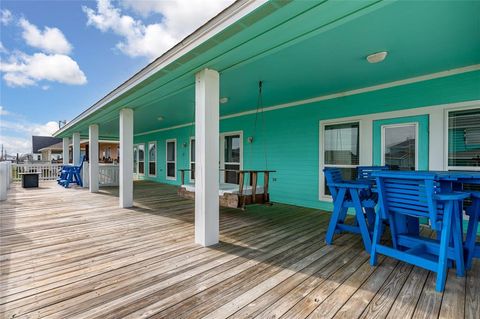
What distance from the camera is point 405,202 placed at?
2.25 metres

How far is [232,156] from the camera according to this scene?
294 inches

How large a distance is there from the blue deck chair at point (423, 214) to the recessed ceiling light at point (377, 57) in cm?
179

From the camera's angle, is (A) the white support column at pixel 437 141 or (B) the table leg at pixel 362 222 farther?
(A) the white support column at pixel 437 141

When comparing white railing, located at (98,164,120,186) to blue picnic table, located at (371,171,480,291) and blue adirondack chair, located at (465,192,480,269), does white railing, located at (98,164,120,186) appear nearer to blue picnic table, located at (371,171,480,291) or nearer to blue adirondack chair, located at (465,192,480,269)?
blue picnic table, located at (371,171,480,291)

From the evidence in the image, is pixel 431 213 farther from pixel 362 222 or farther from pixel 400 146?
pixel 400 146

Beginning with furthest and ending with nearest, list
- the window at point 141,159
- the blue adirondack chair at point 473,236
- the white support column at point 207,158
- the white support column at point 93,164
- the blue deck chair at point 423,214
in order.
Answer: the window at point 141,159, the white support column at point 93,164, the white support column at point 207,158, the blue adirondack chair at point 473,236, the blue deck chair at point 423,214

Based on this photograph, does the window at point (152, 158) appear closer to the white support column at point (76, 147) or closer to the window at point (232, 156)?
the white support column at point (76, 147)

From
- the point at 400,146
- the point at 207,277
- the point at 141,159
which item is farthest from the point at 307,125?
the point at 141,159

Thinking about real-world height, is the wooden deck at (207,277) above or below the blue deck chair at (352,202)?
below

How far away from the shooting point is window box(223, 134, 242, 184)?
23.9 ft

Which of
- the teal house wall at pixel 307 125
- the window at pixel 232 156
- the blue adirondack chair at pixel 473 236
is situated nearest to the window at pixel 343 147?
the teal house wall at pixel 307 125

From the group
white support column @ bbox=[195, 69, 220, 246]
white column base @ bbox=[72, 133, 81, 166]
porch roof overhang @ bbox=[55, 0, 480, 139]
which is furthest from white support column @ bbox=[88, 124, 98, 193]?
white support column @ bbox=[195, 69, 220, 246]

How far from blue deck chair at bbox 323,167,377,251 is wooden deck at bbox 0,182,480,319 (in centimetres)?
22

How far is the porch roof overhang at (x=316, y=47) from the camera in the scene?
194 centimetres
